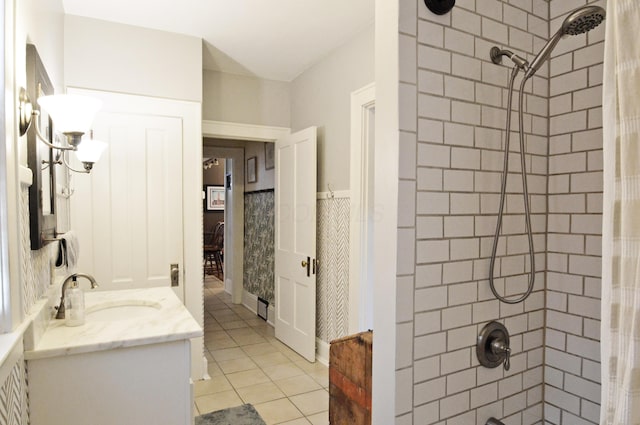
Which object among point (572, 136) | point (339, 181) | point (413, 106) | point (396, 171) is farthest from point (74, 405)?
point (339, 181)

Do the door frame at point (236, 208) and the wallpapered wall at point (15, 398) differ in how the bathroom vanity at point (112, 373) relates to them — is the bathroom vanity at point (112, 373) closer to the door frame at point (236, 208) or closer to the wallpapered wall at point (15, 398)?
the wallpapered wall at point (15, 398)

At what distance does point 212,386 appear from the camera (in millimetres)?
2926

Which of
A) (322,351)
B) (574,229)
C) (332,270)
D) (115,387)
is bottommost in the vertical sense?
(322,351)

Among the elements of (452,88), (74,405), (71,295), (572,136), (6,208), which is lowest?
(74,405)

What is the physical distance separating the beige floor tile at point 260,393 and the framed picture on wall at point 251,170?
2773 mm

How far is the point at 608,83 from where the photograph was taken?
34.2 inches

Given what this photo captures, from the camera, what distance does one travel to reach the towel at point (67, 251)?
5.94ft

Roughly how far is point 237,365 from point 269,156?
7.79 feet

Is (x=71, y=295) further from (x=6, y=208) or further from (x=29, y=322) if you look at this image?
(x=6, y=208)

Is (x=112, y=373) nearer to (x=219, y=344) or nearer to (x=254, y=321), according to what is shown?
(x=219, y=344)

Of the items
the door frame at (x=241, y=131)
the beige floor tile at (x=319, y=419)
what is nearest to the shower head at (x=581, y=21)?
the beige floor tile at (x=319, y=419)

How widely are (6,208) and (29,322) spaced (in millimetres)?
404

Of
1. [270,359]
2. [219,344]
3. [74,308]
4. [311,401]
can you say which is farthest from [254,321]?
[74,308]

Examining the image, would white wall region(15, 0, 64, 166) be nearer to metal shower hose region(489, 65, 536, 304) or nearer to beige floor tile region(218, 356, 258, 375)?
metal shower hose region(489, 65, 536, 304)
